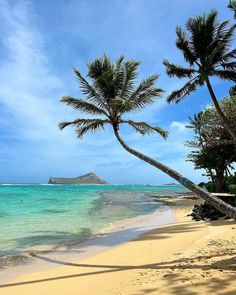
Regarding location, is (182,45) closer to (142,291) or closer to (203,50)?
(203,50)

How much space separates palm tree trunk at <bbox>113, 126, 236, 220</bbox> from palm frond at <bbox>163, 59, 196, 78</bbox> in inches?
173

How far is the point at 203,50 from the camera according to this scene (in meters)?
15.0

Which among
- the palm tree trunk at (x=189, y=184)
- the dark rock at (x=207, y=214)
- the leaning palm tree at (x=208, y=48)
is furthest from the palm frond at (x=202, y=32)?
the dark rock at (x=207, y=214)

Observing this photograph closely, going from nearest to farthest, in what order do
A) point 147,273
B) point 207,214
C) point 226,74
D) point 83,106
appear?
point 147,273, point 83,106, point 226,74, point 207,214

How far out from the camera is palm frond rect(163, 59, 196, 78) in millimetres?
16031

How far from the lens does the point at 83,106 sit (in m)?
15.0

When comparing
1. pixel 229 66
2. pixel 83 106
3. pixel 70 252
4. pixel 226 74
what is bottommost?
pixel 70 252

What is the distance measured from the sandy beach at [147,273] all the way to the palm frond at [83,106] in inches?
211

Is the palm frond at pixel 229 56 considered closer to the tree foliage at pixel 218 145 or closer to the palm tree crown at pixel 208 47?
the palm tree crown at pixel 208 47

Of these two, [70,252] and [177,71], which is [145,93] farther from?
[70,252]

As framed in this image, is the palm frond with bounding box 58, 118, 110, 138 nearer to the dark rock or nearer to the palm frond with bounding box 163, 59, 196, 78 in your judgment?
the palm frond with bounding box 163, 59, 196, 78

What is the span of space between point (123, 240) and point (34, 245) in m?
3.67

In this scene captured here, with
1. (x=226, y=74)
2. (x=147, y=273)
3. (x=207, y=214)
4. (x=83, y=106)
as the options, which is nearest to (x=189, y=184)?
(x=147, y=273)

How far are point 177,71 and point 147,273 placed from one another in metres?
10.1
